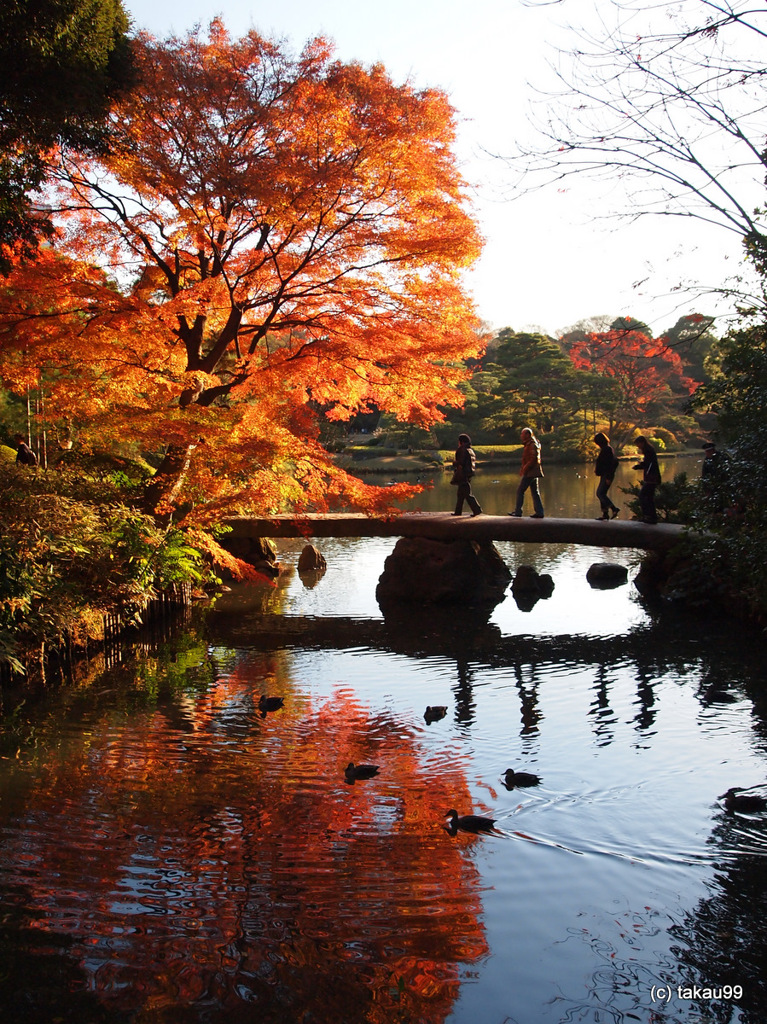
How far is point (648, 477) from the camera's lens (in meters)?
10.5

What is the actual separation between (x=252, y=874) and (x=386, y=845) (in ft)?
2.35

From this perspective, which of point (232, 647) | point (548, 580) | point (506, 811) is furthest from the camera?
point (548, 580)

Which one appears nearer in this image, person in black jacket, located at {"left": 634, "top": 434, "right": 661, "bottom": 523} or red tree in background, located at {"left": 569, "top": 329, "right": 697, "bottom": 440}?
person in black jacket, located at {"left": 634, "top": 434, "right": 661, "bottom": 523}

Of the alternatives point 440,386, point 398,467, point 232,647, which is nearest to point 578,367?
point 398,467

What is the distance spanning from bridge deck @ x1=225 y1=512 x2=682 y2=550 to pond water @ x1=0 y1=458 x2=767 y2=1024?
260cm

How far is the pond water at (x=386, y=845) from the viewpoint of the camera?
119 inches

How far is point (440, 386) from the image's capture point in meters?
9.35

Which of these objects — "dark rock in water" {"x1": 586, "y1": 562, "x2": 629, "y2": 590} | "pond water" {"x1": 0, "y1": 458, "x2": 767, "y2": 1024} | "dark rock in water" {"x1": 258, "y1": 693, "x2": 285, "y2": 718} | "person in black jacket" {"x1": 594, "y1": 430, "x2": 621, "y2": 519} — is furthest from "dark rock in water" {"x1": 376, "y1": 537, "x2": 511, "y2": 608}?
"dark rock in water" {"x1": 258, "y1": 693, "x2": 285, "y2": 718}

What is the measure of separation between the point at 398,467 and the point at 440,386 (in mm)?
20368

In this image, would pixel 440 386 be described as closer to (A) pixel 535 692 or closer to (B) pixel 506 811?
(A) pixel 535 692

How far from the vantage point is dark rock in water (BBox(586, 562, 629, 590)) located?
12047 mm

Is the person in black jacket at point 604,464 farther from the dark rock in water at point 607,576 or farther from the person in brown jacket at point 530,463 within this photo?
the dark rock in water at point 607,576

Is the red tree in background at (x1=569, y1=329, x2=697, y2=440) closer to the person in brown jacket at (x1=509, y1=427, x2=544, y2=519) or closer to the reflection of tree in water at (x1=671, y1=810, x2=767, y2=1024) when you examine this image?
the person in brown jacket at (x1=509, y1=427, x2=544, y2=519)

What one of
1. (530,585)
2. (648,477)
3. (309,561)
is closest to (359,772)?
(648,477)
